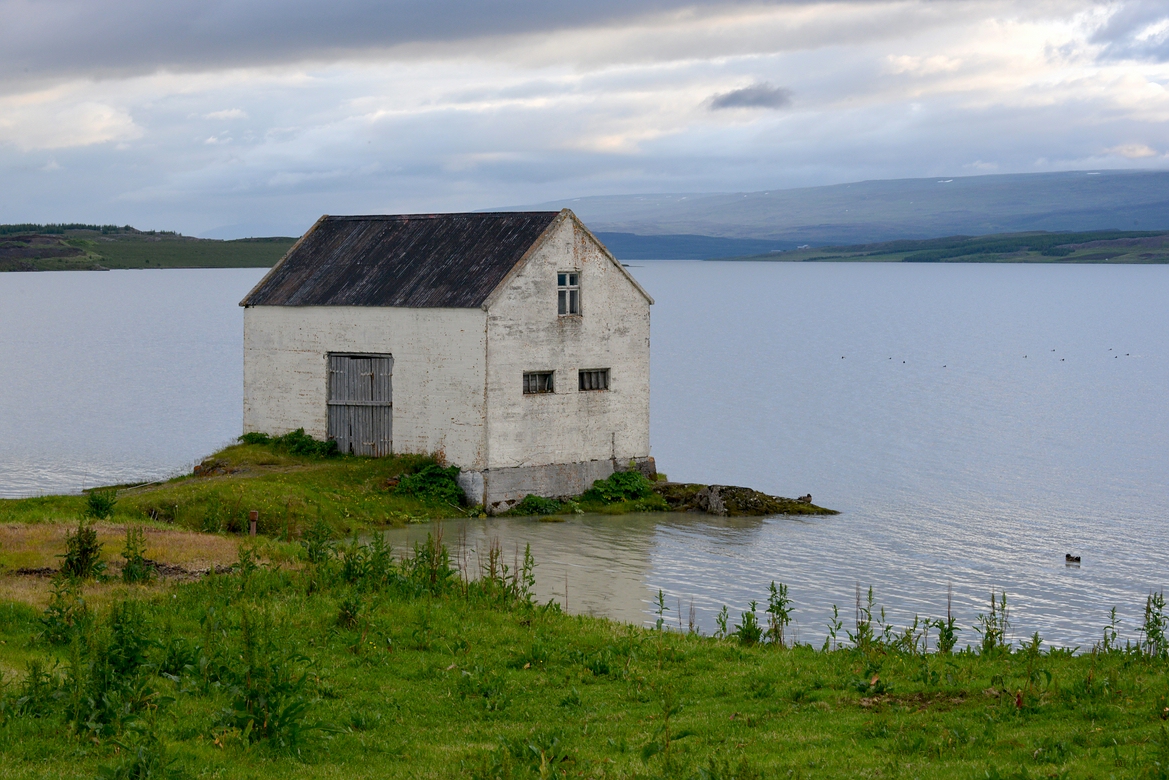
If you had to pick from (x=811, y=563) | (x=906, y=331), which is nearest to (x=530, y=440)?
(x=811, y=563)

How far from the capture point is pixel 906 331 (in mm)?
122188

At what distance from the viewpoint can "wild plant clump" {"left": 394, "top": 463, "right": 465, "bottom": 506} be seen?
3412cm

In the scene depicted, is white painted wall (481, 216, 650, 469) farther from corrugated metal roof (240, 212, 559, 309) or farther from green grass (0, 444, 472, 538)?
green grass (0, 444, 472, 538)

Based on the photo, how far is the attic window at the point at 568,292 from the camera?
35.9m

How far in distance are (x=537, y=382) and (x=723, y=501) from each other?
6.47 metres

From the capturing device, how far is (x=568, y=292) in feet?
119

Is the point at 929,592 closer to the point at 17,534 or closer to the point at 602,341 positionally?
the point at 602,341

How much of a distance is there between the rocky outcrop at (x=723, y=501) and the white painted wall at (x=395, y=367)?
251 inches

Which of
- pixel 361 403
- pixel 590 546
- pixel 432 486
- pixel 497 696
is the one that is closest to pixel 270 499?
pixel 432 486

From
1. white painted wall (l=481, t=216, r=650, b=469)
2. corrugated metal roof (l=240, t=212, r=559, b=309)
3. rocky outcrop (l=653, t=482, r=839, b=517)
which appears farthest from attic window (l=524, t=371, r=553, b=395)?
rocky outcrop (l=653, t=482, r=839, b=517)

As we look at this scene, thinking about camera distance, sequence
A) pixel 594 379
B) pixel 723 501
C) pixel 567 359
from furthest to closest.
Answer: pixel 594 379 < pixel 723 501 < pixel 567 359

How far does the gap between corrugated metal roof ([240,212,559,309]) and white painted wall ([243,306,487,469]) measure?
42 centimetres

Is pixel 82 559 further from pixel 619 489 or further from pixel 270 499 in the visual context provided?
pixel 619 489

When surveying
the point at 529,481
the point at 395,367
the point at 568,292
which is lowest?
the point at 529,481
